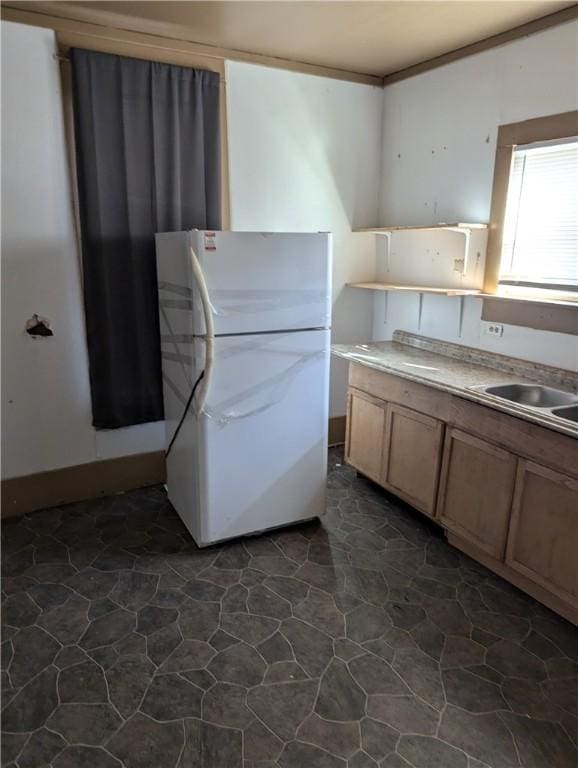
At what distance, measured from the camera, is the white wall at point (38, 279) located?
110 inches

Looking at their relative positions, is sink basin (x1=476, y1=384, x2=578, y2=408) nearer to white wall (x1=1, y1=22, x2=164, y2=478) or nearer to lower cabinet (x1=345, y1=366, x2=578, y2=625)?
lower cabinet (x1=345, y1=366, x2=578, y2=625)

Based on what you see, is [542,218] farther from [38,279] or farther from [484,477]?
[38,279]

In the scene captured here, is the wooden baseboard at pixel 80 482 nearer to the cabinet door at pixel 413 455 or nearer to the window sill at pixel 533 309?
the cabinet door at pixel 413 455

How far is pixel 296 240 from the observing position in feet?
8.87

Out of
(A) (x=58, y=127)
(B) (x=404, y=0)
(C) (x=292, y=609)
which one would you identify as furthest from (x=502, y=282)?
(A) (x=58, y=127)

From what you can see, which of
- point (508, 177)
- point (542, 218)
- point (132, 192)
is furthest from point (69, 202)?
point (542, 218)

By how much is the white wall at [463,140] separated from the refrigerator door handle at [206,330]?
1684 millimetres

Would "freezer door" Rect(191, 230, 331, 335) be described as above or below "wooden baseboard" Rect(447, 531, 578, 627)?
above

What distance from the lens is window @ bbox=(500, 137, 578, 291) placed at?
9.03 feet

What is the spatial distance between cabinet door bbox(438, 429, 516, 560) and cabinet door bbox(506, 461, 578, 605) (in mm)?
60

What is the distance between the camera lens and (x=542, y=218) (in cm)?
290

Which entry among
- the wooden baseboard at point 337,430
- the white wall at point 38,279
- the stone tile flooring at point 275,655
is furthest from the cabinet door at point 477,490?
the white wall at point 38,279

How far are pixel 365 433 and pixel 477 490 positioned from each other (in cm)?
93

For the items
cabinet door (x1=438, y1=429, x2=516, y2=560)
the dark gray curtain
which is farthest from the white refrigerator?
cabinet door (x1=438, y1=429, x2=516, y2=560)
